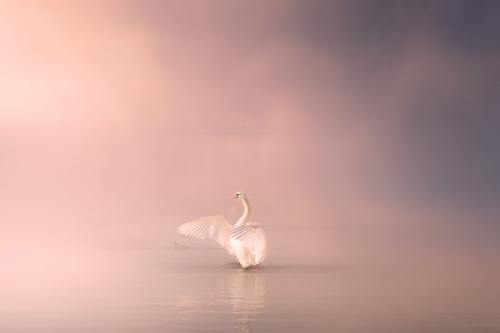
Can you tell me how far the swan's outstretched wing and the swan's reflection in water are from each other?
0.67 meters

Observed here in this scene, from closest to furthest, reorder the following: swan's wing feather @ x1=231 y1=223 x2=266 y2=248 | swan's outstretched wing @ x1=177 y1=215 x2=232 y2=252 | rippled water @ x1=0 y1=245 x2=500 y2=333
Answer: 1. rippled water @ x1=0 y1=245 x2=500 y2=333
2. swan's wing feather @ x1=231 y1=223 x2=266 y2=248
3. swan's outstretched wing @ x1=177 y1=215 x2=232 y2=252

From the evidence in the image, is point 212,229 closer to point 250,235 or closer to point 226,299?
point 250,235

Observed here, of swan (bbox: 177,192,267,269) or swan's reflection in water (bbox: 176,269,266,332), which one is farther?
swan (bbox: 177,192,267,269)

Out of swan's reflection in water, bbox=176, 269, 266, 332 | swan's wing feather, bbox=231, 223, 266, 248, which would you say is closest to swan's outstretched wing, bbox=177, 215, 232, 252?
swan's wing feather, bbox=231, 223, 266, 248

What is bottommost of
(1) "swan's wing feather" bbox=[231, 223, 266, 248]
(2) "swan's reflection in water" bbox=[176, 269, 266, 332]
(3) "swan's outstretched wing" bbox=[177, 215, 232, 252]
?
(2) "swan's reflection in water" bbox=[176, 269, 266, 332]

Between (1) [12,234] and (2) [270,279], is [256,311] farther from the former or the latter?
(1) [12,234]

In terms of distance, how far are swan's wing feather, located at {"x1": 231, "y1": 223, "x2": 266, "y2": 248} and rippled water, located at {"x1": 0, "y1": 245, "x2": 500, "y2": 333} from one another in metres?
0.33

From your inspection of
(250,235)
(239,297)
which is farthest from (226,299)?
(250,235)

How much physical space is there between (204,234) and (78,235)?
679 cm

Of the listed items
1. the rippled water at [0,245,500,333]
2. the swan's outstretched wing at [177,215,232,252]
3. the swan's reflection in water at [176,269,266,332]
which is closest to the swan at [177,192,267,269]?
the swan's outstretched wing at [177,215,232,252]

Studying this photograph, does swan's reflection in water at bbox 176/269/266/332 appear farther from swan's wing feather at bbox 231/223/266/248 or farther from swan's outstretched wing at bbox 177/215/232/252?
swan's outstretched wing at bbox 177/215/232/252

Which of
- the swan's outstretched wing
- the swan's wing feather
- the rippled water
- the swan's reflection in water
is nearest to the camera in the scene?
the rippled water

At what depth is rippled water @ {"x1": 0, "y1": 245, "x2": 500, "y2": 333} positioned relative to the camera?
23.1 feet

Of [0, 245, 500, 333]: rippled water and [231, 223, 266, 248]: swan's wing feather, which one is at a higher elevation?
[231, 223, 266, 248]: swan's wing feather
